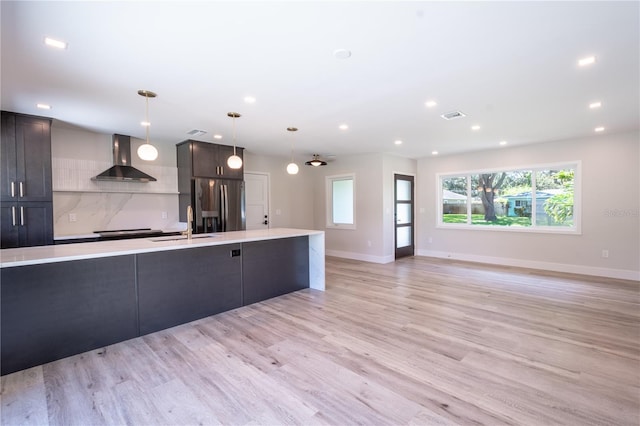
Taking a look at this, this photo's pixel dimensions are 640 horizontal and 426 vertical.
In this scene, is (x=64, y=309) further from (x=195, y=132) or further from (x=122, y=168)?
(x=195, y=132)

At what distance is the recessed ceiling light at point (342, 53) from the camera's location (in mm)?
2418

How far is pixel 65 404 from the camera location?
2.00 metres

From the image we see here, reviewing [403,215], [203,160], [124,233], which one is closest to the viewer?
[124,233]

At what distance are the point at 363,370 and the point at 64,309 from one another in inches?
102

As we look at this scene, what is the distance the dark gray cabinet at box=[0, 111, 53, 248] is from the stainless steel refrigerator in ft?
6.54

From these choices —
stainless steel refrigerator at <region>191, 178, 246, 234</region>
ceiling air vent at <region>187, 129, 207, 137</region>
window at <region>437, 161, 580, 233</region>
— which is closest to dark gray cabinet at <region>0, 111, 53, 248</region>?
ceiling air vent at <region>187, 129, 207, 137</region>

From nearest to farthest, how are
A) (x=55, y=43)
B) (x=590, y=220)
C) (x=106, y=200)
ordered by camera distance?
1. (x=55, y=43)
2. (x=106, y=200)
3. (x=590, y=220)

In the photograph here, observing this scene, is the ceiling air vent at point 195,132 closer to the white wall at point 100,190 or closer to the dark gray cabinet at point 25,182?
the white wall at point 100,190

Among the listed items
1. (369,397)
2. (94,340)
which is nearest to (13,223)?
(94,340)

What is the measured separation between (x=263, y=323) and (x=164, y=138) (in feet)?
12.7

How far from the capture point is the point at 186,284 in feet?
11.0

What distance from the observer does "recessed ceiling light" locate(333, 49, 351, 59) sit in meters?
2.42

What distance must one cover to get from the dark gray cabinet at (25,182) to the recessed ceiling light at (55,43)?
239 centimetres

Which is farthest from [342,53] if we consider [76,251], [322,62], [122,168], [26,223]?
[26,223]
